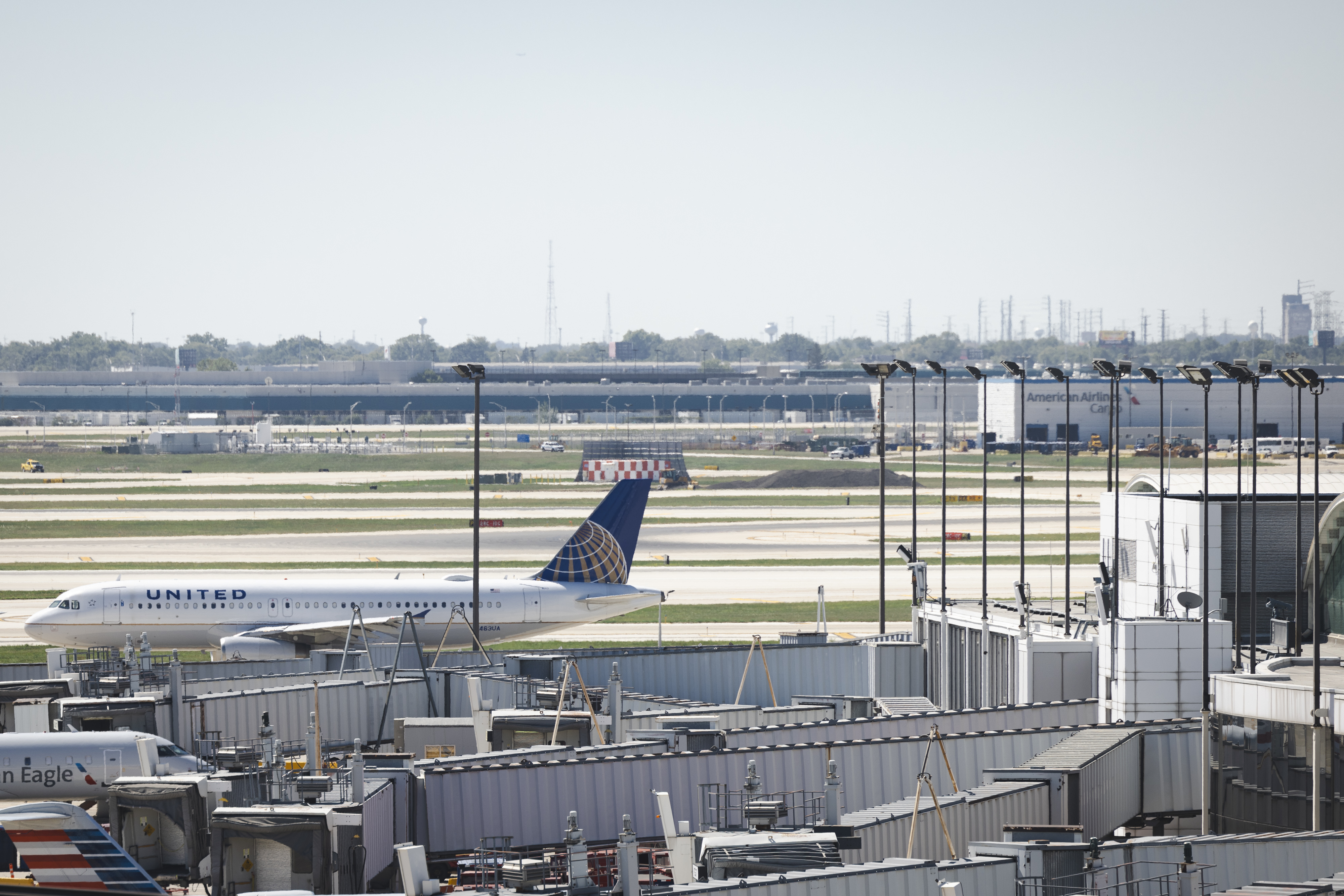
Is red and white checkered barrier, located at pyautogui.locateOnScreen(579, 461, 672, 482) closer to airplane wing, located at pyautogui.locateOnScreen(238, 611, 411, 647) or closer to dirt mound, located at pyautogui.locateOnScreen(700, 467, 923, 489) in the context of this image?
dirt mound, located at pyautogui.locateOnScreen(700, 467, 923, 489)

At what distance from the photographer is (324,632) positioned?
5844 centimetres

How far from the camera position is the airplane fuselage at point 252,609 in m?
61.2

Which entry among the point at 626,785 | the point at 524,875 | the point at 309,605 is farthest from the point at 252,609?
the point at 524,875

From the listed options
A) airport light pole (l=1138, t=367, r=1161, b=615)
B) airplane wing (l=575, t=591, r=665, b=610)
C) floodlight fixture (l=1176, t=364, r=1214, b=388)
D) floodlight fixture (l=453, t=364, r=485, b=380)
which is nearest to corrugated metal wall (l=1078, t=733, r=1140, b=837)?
airport light pole (l=1138, t=367, r=1161, b=615)

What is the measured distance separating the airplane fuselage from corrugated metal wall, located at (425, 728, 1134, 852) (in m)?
31.3

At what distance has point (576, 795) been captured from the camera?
29281 mm

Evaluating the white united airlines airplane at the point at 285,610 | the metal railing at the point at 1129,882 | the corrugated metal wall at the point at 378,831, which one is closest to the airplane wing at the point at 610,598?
the white united airlines airplane at the point at 285,610

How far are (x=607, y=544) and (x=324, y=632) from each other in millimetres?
13289

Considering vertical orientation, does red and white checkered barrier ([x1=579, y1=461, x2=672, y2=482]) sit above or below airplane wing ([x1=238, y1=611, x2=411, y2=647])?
above

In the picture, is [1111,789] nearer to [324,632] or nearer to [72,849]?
[72,849]

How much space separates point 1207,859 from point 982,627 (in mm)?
24446

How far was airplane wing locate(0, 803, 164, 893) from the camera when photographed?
2553 cm

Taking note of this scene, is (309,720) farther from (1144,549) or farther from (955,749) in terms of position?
(1144,549)

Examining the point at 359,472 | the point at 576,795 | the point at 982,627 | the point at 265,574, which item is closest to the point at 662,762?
the point at 576,795
